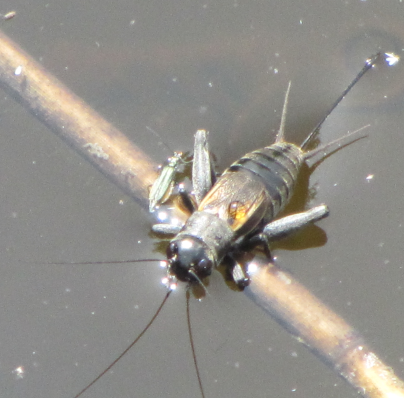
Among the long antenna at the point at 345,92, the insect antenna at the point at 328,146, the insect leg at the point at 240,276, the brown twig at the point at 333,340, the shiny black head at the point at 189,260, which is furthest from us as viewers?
the long antenna at the point at 345,92

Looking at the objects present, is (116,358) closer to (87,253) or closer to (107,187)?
(87,253)

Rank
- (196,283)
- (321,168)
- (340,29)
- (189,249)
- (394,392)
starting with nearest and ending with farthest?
(394,392) < (189,249) < (196,283) < (321,168) < (340,29)

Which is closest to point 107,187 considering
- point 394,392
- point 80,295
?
point 80,295

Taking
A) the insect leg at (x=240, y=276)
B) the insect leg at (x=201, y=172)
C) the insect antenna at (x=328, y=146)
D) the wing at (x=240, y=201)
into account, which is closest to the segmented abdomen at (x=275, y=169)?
the wing at (x=240, y=201)

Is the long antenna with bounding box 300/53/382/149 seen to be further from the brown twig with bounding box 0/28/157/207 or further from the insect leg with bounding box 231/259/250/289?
the brown twig with bounding box 0/28/157/207

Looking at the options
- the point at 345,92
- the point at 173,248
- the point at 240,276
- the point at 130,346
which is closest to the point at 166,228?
the point at 173,248

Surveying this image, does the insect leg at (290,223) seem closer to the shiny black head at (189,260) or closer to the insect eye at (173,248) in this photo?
the shiny black head at (189,260)

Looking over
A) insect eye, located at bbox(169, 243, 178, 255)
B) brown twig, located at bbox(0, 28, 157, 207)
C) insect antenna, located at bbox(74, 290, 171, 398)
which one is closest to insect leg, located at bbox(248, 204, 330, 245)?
insect eye, located at bbox(169, 243, 178, 255)
